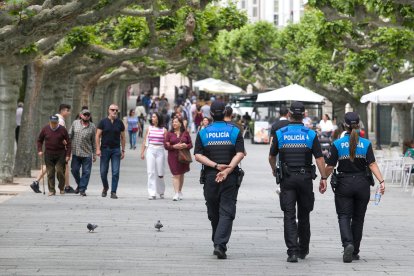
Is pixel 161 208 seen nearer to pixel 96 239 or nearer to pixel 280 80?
pixel 96 239

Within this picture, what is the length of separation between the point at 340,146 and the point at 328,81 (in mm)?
39826

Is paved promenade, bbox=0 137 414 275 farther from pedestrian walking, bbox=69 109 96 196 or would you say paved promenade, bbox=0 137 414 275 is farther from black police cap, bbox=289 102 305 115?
black police cap, bbox=289 102 305 115

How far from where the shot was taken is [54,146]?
2231cm

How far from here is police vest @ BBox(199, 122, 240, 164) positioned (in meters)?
13.3

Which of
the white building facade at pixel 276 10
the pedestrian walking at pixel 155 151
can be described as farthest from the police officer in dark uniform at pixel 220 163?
the white building facade at pixel 276 10

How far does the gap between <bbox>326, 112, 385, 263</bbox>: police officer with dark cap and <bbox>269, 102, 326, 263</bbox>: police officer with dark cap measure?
23cm

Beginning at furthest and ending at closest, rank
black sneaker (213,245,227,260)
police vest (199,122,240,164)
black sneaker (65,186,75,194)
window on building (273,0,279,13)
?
window on building (273,0,279,13)
black sneaker (65,186,75,194)
police vest (199,122,240,164)
black sneaker (213,245,227,260)

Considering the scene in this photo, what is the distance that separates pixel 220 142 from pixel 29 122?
1488 centimetres

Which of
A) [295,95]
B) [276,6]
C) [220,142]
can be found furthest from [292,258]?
[276,6]

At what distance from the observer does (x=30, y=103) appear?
2761 cm

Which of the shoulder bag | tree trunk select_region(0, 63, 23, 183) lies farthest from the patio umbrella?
the shoulder bag

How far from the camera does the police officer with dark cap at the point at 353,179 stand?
513 inches

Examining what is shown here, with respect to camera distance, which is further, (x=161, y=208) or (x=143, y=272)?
(x=161, y=208)

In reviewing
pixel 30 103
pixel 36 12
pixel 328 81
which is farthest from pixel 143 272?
pixel 328 81
